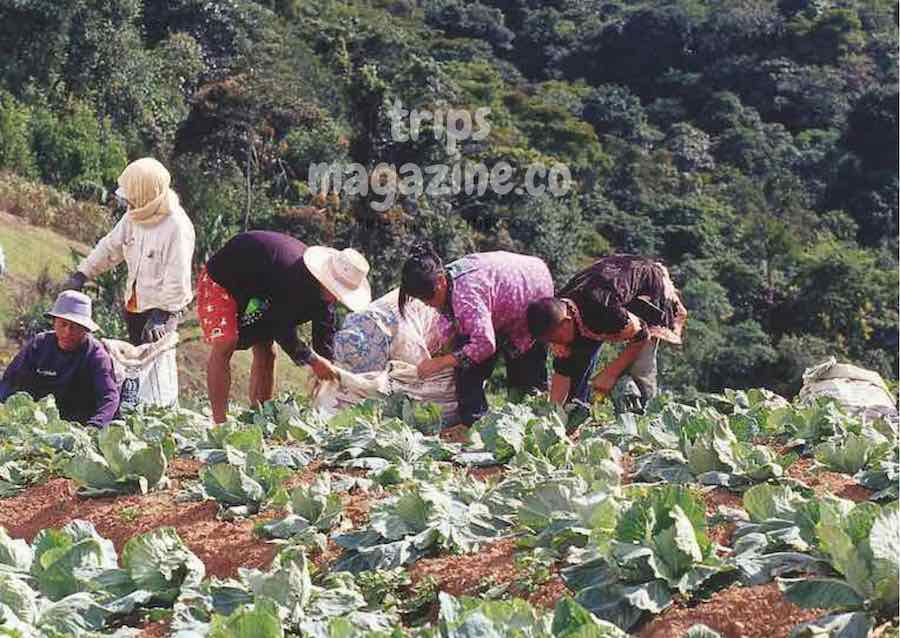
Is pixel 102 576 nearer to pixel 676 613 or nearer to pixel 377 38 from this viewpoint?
pixel 676 613

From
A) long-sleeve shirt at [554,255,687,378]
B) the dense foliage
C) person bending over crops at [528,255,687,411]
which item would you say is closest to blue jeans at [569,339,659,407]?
person bending over crops at [528,255,687,411]

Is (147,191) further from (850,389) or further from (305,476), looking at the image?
(850,389)

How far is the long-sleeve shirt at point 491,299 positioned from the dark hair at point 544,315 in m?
0.22

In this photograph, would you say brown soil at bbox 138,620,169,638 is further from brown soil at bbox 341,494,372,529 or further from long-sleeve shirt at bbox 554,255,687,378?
long-sleeve shirt at bbox 554,255,687,378

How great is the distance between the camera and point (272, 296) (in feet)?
21.5

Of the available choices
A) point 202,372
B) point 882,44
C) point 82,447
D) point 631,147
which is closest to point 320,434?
point 82,447

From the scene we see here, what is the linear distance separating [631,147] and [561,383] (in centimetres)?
4750

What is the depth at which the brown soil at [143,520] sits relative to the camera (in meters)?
3.85

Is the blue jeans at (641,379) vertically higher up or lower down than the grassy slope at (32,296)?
higher up

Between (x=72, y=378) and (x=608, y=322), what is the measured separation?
226 cm

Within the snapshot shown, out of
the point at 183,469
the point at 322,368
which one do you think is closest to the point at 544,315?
the point at 322,368

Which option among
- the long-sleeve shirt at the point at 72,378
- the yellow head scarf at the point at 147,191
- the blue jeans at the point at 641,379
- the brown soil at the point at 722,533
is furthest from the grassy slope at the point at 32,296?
the brown soil at the point at 722,533

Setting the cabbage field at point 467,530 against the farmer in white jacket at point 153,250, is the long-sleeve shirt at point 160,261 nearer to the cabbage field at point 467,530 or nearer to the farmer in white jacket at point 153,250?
the farmer in white jacket at point 153,250

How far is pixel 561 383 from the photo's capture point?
19.7 feet
